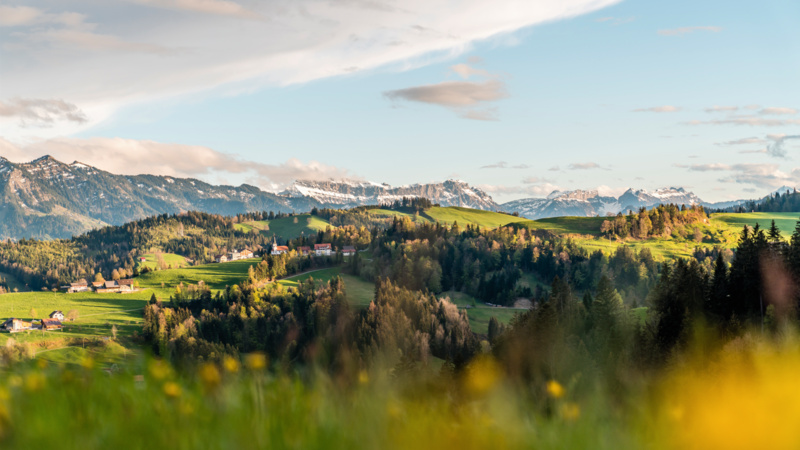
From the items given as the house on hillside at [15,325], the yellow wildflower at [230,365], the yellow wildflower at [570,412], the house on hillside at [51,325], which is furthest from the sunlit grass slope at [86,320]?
the yellow wildflower at [570,412]

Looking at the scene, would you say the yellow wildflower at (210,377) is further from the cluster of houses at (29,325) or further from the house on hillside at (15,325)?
the house on hillside at (15,325)

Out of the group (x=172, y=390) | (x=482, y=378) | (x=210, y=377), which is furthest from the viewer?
(x=482, y=378)

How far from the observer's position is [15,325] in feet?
548

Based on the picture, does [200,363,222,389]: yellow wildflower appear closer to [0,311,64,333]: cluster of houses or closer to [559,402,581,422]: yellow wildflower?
[559,402,581,422]: yellow wildflower

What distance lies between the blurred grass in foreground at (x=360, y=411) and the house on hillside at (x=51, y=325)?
18207 centimetres

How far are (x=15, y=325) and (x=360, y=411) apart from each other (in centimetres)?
19842

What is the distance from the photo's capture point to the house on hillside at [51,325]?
16191 centimetres

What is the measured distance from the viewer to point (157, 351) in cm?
493

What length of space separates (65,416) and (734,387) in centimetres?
515

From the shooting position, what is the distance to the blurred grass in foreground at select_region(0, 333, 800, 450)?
11.8 feet

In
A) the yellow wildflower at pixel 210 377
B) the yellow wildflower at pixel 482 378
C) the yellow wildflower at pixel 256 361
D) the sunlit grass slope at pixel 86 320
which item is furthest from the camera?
the sunlit grass slope at pixel 86 320

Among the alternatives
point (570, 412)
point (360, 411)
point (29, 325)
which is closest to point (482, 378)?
point (570, 412)

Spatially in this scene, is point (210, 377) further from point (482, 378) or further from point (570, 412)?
point (570, 412)

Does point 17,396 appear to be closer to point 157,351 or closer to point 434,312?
point 157,351
